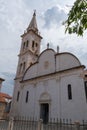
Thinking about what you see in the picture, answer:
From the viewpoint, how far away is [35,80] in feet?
64.3

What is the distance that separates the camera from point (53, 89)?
667 inches

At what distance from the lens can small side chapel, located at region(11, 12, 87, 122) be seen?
14367 mm

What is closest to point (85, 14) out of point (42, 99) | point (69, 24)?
point (69, 24)

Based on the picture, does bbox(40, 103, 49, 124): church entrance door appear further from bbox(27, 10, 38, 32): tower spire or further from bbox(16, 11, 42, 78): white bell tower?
bbox(27, 10, 38, 32): tower spire

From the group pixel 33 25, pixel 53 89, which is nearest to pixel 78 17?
pixel 53 89

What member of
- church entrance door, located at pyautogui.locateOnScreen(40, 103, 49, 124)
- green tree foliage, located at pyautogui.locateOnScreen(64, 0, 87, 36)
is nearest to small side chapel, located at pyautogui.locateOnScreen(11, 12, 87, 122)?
church entrance door, located at pyautogui.locateOnScreen(40, 103, 49, 124)

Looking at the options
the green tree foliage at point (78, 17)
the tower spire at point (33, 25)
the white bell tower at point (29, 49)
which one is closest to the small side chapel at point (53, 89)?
the white bell tower at point (29, 49)

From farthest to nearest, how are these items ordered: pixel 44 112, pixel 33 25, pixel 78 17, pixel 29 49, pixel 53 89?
pixel 33 25
pixel 29 49
pixel 44 112
pixel 53 89
pixel 78 17

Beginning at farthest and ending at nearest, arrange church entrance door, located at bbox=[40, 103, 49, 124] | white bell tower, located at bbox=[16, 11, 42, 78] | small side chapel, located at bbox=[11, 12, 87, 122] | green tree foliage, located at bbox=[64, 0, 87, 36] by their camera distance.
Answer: white bell tower, located at bbox=[16, 11, 42, 78] < church entrance door, located at bbox=[40, 103, 49, 124] < small side chapel, located at bbox=[11, 12, 87, 122] < green tree foliage, located at bbox=[64, 0, 87, 36]

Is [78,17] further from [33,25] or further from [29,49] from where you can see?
[33,25]

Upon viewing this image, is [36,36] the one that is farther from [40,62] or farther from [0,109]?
[0,109]

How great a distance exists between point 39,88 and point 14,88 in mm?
6923

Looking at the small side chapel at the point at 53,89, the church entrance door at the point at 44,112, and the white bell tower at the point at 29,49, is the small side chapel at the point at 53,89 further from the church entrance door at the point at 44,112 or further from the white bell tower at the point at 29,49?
the white bell tower at the point at 29,49

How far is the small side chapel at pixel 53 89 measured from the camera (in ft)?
47.1
